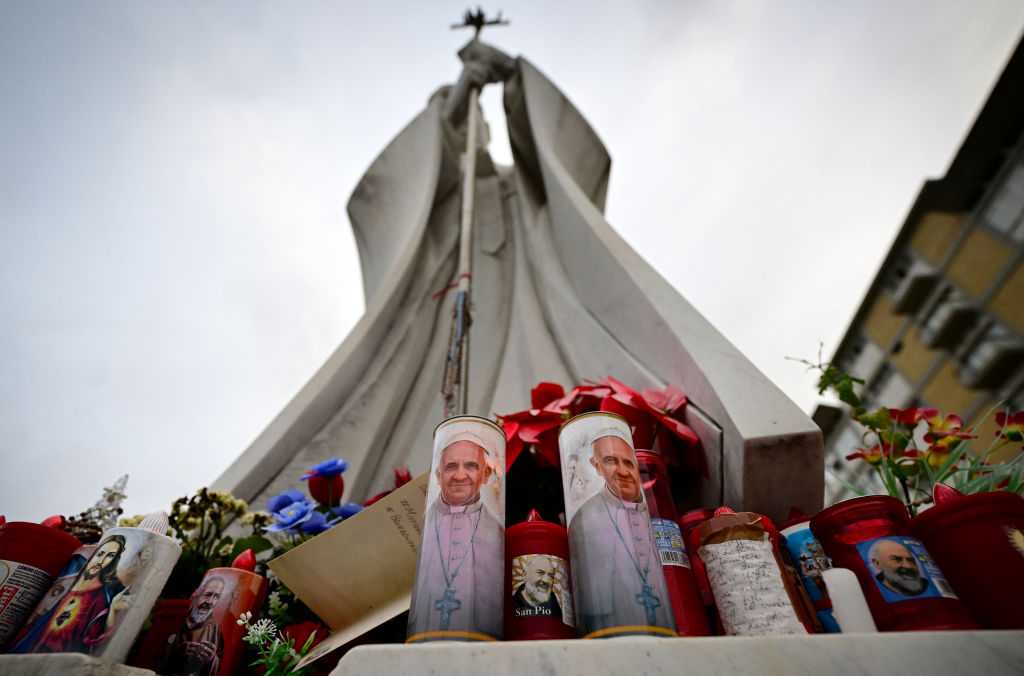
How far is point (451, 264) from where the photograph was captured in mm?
2396

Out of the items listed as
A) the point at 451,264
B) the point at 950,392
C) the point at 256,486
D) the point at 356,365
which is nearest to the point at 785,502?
the point at 256,486

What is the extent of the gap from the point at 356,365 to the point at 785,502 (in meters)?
1.30

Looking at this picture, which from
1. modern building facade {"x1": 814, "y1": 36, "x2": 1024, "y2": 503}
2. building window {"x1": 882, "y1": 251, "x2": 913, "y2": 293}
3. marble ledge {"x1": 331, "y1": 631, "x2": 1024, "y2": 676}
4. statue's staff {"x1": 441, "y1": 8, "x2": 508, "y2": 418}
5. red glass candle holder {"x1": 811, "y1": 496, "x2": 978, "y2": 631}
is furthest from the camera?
building window {"x1": 882, "y1": 251, "x2": 913, "y2": 293}

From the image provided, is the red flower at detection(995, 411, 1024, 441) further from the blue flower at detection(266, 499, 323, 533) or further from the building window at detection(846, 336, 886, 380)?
the building window at detection(846, 336, 886, 380)

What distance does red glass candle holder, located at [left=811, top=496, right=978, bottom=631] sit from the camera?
0.49m

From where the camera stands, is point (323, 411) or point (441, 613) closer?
point (441, 613)

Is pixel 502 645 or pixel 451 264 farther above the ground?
pixel 451 264

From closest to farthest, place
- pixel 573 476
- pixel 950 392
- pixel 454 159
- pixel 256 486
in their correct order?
pixel 573 476, pixel 256 486, pixel 454 159, pixel 950 392

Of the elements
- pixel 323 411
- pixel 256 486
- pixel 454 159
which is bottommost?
pixel 256 486

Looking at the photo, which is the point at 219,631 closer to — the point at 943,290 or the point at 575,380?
the point at 575,380

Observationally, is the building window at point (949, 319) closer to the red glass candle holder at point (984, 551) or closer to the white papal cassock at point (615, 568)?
the red glass candle holder at point (984, 551)

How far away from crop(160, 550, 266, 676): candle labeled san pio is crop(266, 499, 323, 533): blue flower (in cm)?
10

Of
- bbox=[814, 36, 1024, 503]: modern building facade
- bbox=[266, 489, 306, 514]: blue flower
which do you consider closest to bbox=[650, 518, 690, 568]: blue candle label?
bbox=[266, 489, 306, 514]: blue flower

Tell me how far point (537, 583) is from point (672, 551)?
0.17 meters
